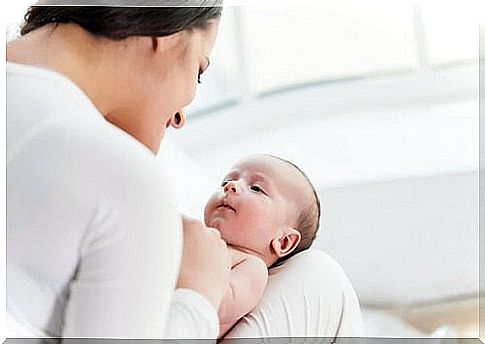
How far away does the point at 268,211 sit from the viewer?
4.66ft

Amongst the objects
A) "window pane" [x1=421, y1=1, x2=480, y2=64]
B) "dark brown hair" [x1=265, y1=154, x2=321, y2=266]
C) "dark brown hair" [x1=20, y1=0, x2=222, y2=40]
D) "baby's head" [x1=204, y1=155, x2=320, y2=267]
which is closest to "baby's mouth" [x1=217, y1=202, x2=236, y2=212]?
"baby's head" [x1=204, y1=155, x2=320, y2=267]

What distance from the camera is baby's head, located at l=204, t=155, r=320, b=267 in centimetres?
142

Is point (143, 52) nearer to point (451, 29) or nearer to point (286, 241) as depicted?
point (286, 241)

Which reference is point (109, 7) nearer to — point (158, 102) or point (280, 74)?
point (158, 102)

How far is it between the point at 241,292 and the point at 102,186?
9.8 inches

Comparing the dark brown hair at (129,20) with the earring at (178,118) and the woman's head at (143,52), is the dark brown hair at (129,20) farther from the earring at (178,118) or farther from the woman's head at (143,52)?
the earring at (178,118)

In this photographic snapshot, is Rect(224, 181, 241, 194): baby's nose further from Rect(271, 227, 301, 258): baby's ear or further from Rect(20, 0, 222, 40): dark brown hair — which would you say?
Rect(20, 0, 222, 40): dark brown hair

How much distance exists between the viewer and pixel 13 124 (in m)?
1.39

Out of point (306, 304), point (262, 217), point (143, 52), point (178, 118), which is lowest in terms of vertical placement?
point (306, 304)

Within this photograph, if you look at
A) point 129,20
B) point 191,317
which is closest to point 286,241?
→ point 191,317

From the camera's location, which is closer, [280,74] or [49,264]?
[49,264]

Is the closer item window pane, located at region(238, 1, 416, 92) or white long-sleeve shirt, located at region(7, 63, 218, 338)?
white long-sleeve shirt, located at region(7, 63, 218, 338)

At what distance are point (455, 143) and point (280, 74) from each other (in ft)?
0.93

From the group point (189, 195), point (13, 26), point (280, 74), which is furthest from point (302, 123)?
point (13, 26)
